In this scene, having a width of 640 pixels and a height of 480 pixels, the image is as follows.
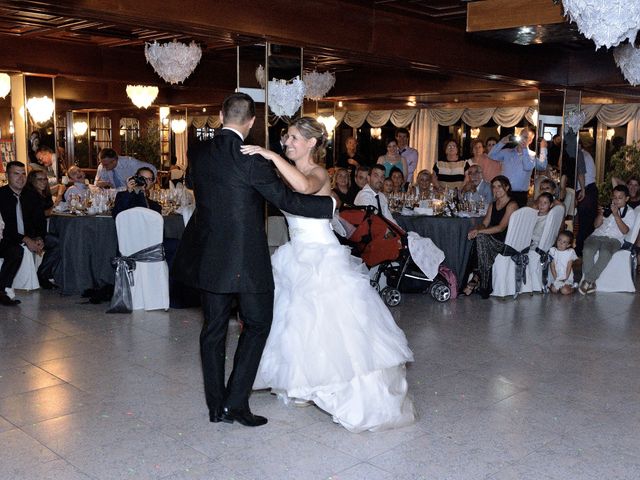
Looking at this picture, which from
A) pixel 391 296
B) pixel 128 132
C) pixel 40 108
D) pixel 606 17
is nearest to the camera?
pixel 606 17

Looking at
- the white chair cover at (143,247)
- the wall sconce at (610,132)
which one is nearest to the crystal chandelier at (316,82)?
the white chair cover at (143,247)

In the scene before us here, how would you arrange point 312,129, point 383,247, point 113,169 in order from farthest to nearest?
point 113,169 → point 383,247 → point 312,129

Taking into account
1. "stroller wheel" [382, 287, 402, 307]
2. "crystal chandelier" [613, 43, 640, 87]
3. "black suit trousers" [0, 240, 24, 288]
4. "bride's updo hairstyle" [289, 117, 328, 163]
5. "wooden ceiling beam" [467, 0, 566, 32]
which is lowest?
"stroller wheel" [382, 287, 402, 307]

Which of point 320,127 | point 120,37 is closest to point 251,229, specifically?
point 320,127

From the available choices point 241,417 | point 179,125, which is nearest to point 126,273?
point 241,417

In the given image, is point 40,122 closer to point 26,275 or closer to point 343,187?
point 26,275

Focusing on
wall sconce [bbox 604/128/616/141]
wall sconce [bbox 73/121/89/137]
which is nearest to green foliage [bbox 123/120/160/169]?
wall sconce [bbox 73/121/89/137]

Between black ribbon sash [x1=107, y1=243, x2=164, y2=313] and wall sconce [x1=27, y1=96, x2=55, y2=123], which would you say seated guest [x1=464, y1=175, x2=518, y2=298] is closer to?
black ribbon sash [x1=107, y1=243, x2=164, y2=313]

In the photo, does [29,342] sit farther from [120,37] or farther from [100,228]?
[120,37]

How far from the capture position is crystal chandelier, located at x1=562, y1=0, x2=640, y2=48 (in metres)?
3.54

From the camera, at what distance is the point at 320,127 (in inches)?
153

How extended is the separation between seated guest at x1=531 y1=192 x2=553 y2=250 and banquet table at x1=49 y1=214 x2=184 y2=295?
3744 mm

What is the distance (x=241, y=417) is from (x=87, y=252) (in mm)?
3954

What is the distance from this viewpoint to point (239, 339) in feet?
11.9
